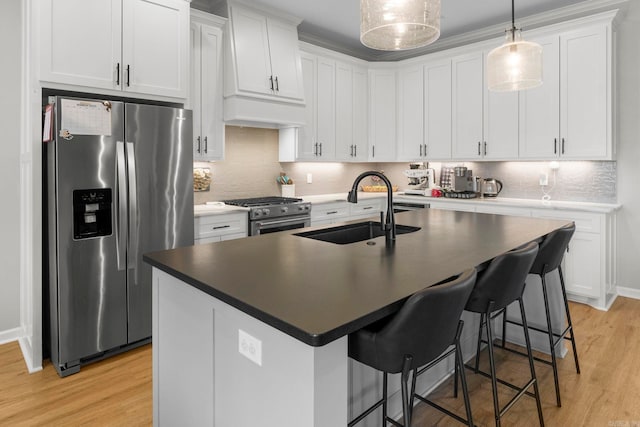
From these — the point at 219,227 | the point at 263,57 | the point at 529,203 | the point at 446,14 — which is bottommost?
the point at 219,227

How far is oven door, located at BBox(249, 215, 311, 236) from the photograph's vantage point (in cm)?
377

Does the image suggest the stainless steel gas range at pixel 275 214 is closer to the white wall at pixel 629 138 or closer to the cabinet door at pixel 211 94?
the cabinet door at pixel 211 94

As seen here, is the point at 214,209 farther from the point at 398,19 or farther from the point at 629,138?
the point at 629,138

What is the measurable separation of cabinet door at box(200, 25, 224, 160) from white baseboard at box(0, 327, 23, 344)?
2.02m

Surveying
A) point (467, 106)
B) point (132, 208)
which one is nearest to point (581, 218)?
point (467, 106)

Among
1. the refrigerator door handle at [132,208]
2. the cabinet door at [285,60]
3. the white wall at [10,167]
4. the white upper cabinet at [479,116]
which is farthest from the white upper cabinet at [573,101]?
the white wall at [10,167]

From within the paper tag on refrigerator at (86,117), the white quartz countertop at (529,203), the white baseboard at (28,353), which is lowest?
the white baseboard at (28,353)

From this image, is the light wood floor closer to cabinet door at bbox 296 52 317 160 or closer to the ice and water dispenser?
the ice and water dispenser

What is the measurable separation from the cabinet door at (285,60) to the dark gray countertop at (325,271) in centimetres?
237

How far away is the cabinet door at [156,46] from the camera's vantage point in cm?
293

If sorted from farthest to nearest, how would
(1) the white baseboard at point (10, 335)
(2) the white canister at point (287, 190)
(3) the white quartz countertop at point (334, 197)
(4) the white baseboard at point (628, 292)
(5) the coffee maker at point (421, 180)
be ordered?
(5) the coffee maker at point (421, 180) → (2) the white canister at point (287, 190) → (3) the white quartz countertop at point (334, 197) → (4) the white baseboard at point (628, 292) → (1) the white baseboard at point (10, 335)

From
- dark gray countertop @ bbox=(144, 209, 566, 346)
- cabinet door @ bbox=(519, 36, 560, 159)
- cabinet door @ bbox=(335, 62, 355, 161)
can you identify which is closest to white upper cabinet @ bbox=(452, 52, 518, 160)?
cabinet door @ bbox=(519, 36, 560, 159)

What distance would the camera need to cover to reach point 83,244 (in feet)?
8.73

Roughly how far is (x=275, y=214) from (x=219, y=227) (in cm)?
60
